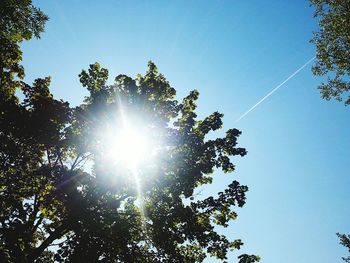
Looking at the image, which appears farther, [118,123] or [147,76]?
[147,76]

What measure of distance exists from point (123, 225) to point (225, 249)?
17.7 ft

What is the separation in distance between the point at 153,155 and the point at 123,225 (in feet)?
12.7

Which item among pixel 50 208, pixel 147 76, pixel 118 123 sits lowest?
pixel 50 208

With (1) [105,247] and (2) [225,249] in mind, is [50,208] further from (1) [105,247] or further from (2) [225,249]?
(2) [225,249]

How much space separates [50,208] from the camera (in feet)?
48.0

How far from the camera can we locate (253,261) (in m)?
13.1

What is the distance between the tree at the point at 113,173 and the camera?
1298cm

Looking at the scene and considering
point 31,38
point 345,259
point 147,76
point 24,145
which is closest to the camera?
point 31,38

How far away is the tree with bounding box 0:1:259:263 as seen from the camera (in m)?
13.0

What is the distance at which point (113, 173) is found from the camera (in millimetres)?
14312

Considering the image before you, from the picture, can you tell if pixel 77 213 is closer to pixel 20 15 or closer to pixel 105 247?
pixel 105 247

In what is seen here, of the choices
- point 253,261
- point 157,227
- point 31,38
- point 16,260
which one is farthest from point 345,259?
point 31,38

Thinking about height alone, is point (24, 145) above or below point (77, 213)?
above

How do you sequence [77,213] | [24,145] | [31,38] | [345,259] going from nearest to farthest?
[31,38], [77,213], [24,145], [345,259]
